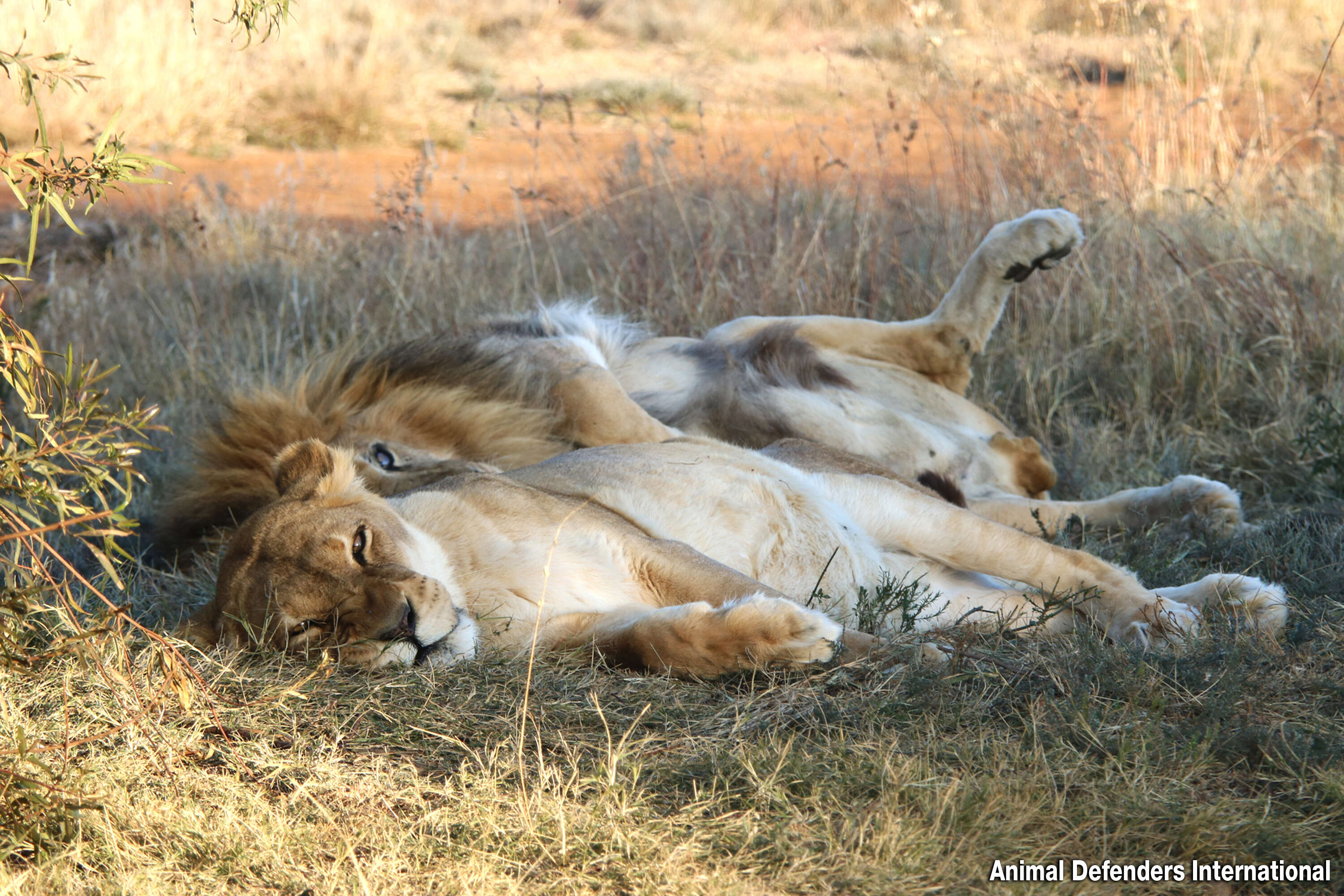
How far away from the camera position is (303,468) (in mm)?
3096

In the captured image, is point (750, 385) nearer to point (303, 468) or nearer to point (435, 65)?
point (303, 468)

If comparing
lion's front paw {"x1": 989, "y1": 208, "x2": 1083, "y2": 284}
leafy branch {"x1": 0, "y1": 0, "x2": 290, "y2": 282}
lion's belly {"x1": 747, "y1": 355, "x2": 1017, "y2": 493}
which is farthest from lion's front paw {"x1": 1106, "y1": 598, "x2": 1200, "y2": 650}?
leafy branch {"x1": 0, "y1": 0, "x2": 290, "y2": 282}

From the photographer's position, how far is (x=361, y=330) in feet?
20.3

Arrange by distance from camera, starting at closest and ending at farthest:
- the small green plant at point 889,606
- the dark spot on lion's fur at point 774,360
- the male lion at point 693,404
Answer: the small green plant at point 889,606 < the male lion at point 693,404 < the dark spot on lion's fur at point 774,360

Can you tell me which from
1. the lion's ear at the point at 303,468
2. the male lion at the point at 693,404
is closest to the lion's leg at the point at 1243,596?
the male lion at the point at 693,404

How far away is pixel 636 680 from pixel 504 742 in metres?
0.37

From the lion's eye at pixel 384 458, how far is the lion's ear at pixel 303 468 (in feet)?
2.63

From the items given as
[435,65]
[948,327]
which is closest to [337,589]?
[948,327]

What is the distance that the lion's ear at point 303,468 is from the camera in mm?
3012

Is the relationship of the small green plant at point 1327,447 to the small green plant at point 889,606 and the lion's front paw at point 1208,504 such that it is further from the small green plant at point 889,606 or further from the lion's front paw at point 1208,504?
the small green plant at point 889,606

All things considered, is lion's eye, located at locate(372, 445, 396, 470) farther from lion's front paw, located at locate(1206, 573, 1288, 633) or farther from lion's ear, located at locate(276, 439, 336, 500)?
lion's front paw, located at locate(1206, 573, 1288, 633)

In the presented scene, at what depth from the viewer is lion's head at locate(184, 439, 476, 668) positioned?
2648 millimetres

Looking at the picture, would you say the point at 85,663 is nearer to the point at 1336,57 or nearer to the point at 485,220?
the point at 485,220

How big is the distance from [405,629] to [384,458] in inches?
58.4
